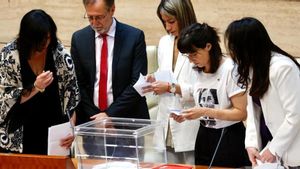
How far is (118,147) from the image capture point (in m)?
2.82

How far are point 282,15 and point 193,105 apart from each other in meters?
1.60

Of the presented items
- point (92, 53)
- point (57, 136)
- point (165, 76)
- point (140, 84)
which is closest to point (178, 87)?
point (165, 76)

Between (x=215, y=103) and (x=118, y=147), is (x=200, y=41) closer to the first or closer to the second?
(x=215, y=103)

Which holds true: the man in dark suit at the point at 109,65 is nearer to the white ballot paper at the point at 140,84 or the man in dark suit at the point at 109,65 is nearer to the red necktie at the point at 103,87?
the red necktie at the point at 103,87

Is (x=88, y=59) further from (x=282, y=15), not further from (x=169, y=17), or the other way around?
(x=282, y=15)

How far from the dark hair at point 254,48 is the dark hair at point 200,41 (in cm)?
41

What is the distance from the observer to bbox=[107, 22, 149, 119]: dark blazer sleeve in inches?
144

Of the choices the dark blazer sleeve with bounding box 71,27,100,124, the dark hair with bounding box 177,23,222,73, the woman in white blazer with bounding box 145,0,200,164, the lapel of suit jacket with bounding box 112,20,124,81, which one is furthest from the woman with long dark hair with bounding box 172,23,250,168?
the dark blazer sleeve with bounding box 71,27,100,124

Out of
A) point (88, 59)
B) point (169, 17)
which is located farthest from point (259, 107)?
point (88, 59)

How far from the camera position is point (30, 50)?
3227 millimetres

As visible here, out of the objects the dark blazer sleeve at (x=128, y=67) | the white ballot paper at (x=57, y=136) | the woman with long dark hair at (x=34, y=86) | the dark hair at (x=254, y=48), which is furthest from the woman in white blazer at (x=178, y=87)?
the dark hair at (x=254, y=48)

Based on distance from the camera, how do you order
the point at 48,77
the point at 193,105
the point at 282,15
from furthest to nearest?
the point at 282,15 → the point at 193,105 → the point at 48,77

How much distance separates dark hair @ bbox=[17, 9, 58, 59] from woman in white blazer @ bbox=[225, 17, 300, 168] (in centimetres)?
96

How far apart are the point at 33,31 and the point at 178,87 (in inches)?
36.5
